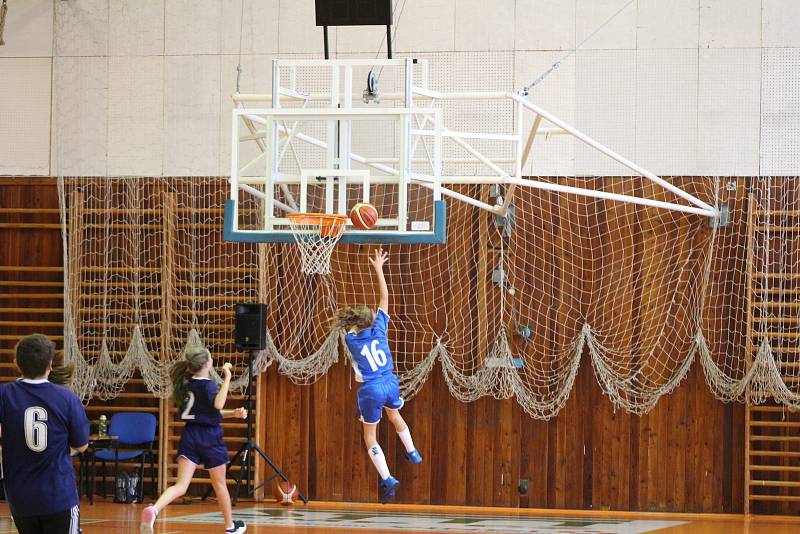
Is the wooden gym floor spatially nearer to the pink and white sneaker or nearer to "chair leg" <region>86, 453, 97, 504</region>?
"chair leg" <region>86, 453, 97, 504</region>

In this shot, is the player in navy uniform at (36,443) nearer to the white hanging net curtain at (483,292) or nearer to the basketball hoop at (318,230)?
the basketball hoop at (318,230)

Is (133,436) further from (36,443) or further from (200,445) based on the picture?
(36,443)

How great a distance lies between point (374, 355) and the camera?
8953mm

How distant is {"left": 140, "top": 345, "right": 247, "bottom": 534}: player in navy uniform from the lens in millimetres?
8070

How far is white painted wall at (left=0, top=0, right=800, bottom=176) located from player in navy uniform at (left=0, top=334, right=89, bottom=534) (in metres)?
7.42

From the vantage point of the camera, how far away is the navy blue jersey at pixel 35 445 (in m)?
5.06

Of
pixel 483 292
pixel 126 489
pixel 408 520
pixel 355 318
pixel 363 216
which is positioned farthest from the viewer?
pixel 483 292

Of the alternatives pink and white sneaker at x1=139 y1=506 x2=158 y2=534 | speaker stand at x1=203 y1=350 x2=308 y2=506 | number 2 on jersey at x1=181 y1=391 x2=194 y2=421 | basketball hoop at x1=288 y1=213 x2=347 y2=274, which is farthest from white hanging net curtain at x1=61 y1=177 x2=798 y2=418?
pink and white sneaker at x1=139 y1=506 x2=158 y2=534

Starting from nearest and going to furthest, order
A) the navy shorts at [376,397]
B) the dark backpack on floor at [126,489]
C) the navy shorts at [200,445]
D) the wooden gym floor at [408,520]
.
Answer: the navy shorts at [200,445] → the navy shorts at [376,397] → the wooden gym floor at [408,520] → the dark backpack on floor at [126,489]

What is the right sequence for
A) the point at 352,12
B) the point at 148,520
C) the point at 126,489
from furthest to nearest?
the point at 126,489 → the point at 352,12 → the point at 148,520

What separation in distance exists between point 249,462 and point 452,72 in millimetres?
4914

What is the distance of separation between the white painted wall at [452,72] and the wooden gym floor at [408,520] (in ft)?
12.4

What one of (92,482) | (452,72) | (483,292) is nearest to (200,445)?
(92,482)

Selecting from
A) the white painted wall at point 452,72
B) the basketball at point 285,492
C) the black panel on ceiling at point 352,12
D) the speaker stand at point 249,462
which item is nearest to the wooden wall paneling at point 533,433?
the speaker stand at point 249,462
